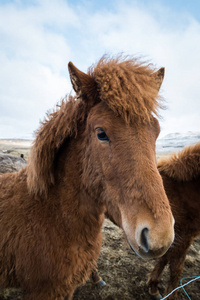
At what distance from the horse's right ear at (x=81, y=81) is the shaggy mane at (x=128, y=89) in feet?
0.23

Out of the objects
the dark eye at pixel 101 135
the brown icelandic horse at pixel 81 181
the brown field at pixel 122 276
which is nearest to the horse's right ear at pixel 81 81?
the brown icelandic horse at pixel 81 181

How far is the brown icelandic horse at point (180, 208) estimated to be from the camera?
2916 mm

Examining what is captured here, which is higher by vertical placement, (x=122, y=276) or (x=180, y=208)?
(x=180, y=208)

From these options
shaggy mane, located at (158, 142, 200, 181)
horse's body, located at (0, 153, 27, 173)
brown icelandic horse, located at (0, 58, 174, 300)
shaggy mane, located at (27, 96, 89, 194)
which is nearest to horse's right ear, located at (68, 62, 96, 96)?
brown icelandic horse, located at (0, 58, 174, 300)

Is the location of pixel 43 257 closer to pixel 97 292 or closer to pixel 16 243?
pixel 16 243

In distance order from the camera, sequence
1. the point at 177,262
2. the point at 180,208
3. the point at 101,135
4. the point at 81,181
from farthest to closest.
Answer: the point at 180,208 → the point at 177,262 → the point at 81,181 → the point at 101,135

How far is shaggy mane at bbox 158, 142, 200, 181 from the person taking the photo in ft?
10.0

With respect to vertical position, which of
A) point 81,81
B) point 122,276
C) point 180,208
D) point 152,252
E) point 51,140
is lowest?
point 122,276

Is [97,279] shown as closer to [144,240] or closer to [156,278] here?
[156,278]

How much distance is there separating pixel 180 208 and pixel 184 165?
30.1 inches

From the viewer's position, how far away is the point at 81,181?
1760 millimetres

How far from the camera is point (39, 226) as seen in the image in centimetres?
171

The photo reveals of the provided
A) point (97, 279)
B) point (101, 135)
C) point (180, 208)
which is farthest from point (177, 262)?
point (101, 135)

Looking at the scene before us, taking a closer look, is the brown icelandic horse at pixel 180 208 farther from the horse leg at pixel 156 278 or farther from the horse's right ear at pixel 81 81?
the horse's right ear at pixel 81 81
